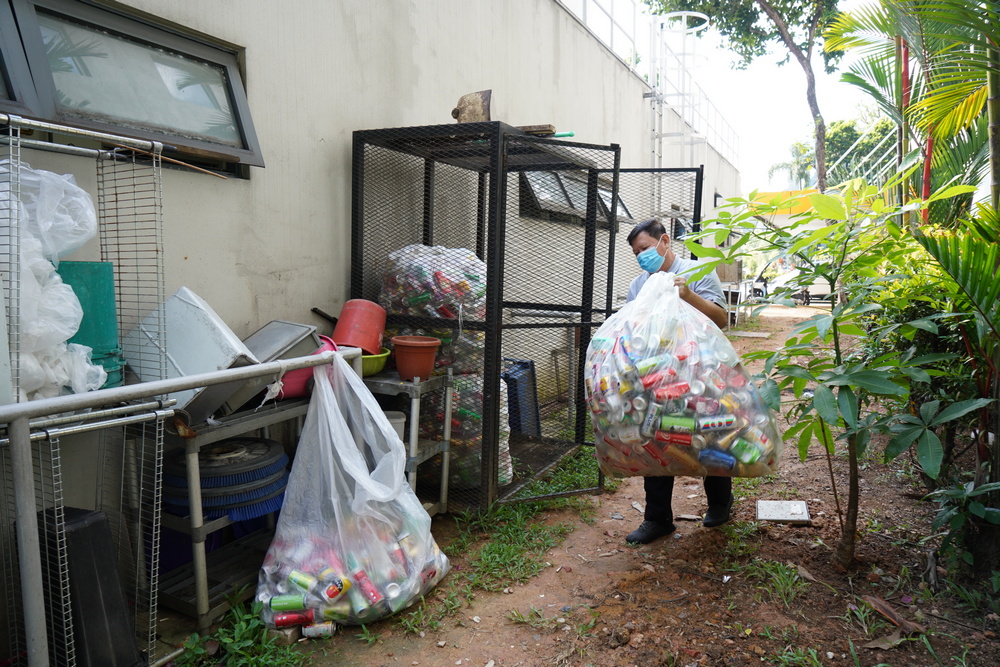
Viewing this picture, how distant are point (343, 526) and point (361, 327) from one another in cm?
103

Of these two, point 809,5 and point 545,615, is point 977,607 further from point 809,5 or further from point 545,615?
point 809,5

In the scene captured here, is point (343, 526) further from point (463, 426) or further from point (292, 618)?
point (463, 426)

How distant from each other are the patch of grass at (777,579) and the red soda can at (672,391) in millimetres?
869

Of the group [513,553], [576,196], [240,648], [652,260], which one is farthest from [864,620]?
[576,196]

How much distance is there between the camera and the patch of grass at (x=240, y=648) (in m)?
2.10

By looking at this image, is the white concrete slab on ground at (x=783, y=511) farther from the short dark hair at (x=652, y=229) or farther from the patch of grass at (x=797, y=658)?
the short dark hair at (x=652, y=229)

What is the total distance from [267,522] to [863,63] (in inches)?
190

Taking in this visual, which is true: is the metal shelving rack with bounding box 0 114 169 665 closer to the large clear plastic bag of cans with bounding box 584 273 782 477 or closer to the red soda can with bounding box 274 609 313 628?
the red soda can with bounding box 274 609 313 628

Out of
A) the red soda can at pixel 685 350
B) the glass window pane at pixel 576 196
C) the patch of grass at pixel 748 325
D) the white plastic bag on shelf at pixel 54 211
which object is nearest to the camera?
the white plastic bag on shelf at pixel 54 211

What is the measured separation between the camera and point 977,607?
2242mm

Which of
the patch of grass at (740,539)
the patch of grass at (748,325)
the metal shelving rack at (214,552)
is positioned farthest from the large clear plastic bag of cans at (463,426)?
the patch of grass at (748,325)

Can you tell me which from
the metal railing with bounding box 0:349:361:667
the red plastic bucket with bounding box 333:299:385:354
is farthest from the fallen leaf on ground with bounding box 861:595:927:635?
the metal railing with bounding box 0:349:361:667

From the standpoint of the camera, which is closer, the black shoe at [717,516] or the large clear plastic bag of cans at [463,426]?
the black shoe at [717,516]

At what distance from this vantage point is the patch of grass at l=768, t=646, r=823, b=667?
2.07m
